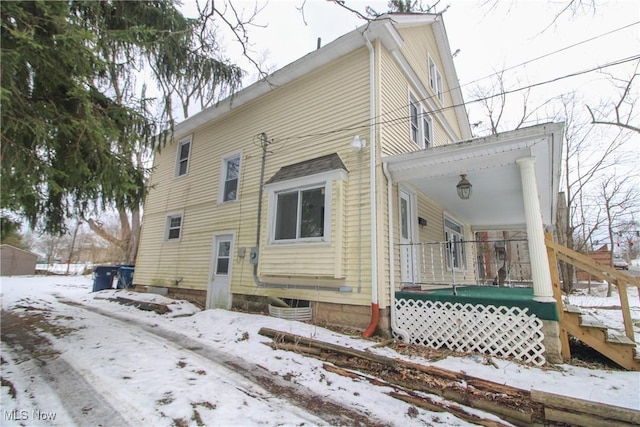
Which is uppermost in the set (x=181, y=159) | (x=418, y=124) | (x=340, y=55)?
(x=340, y=55)

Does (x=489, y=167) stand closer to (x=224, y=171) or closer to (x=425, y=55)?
(x=425, y=55)

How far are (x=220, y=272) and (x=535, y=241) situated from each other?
Result: 7.61 metres

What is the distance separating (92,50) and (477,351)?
7231 millimetres

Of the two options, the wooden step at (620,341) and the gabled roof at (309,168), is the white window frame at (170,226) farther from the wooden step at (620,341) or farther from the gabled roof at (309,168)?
the wooden step at (620,341)

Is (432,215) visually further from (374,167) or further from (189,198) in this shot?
(189,198)

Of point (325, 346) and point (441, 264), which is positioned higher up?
point (441, 264)

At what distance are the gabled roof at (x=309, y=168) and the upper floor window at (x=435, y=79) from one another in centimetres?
594

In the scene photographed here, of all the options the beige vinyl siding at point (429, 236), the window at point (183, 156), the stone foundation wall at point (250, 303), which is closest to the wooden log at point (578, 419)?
the beige vinyl siding at point (429, 236)

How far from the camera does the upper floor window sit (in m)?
10.5

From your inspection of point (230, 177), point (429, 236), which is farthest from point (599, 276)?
point (230, 177)

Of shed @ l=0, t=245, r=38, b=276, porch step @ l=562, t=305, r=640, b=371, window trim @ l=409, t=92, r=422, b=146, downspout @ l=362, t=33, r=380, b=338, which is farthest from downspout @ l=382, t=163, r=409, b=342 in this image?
shed @ l=0, t=245, r=38, b=276

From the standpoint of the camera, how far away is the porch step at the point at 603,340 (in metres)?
4.14

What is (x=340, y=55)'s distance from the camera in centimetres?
727

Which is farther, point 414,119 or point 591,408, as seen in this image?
point 414,119
